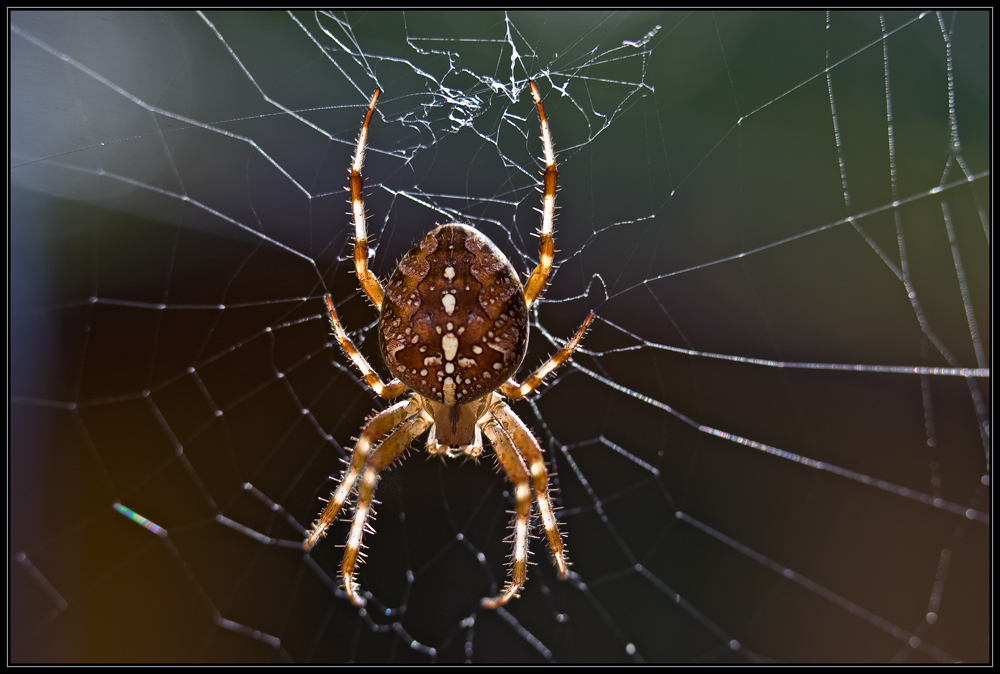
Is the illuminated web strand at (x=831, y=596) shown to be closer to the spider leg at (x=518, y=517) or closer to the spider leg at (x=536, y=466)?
the spider leg at (x=536, y=466)

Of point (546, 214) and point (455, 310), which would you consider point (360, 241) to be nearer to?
point (455, 310)

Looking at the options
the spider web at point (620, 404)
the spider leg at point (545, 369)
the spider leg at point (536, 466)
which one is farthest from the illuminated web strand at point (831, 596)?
the spider leg at point (545, 369)

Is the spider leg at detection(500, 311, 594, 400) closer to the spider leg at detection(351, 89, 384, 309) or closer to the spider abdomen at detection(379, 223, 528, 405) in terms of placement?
the spider abdomen at detection(379, 223, 528, 405)

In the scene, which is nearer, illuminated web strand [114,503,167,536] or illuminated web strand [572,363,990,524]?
illuminated web strand [572,363,990,524]

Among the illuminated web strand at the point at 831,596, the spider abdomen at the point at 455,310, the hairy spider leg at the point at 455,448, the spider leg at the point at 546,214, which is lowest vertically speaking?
the illuminated web strand at the point at 831,596

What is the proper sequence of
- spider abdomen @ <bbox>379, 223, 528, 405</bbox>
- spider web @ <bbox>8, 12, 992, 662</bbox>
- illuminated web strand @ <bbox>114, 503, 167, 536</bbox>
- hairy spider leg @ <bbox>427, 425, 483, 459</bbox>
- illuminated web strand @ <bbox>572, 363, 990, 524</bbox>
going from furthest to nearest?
illuminated web strand @ <bbox>114, 503, 167, 536</bbox>, illuminated web strand @ <bbox>572, 363, 990, 524</bbox>, spider web @ <bbox>8, 12, 992, 662</bbox>, hairy spider leg @ <bbox>427, 425, 483, 459</bbox>, spider abdomen @ <bbox>379, 223, 528, 405</bbox>

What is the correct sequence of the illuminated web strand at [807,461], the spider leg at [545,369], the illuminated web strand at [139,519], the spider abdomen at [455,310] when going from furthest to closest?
the illuminated web strand at [139,519] < the illuminated web strand at [807,461] < the spider leg at [545,369] < the spider abdomen at [455,310]

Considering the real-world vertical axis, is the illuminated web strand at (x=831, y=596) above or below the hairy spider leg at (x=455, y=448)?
below

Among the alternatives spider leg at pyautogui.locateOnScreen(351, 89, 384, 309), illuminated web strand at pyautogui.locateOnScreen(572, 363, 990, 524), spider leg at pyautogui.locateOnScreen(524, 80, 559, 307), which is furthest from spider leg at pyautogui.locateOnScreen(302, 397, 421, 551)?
illuminated web strand at pyautogui.locateOnScreen(572, 363, 990, 524)
